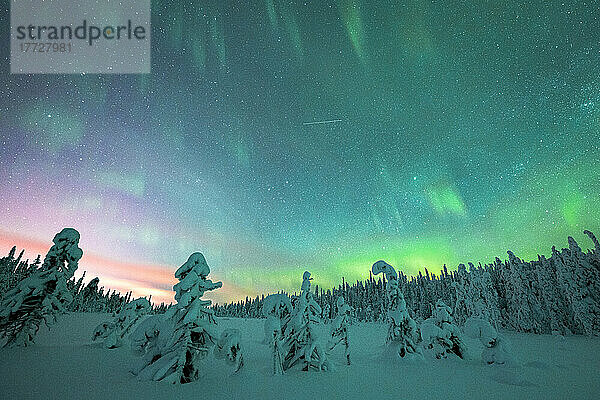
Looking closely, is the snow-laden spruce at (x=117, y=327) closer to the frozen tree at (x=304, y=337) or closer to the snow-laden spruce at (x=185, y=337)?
the snow-laden spruce at (x=185, y=337)

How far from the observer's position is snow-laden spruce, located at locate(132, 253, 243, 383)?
30.1 ft

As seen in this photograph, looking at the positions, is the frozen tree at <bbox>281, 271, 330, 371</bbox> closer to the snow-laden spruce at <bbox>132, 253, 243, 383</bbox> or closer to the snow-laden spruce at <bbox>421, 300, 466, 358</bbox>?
the snow-laden spruce at <bbox>132, 253, 243, 383</bbox>

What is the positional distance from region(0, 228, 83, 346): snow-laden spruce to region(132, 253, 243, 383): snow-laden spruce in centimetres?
694

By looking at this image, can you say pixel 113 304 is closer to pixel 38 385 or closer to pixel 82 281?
pixel 82 281

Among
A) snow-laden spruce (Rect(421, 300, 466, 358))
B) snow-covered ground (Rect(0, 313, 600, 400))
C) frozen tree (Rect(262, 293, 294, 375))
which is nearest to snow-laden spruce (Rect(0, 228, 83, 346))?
snow-covered ground (Rect(0, 313, 600, 400))

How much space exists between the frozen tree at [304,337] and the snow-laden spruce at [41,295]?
11396mm

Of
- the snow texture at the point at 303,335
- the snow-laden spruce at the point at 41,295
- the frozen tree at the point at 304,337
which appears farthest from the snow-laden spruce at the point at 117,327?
the frozen tree at the point at 304,337

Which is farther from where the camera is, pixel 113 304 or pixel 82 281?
pixel 113 304

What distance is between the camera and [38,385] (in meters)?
7.79

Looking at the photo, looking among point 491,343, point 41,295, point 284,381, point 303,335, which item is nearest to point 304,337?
point 303,335

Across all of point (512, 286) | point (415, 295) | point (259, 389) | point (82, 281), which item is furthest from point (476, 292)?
point (82, 281)

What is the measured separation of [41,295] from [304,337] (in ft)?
44.7

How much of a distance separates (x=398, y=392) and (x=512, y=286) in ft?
158

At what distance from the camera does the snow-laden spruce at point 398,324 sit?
15.2 m
